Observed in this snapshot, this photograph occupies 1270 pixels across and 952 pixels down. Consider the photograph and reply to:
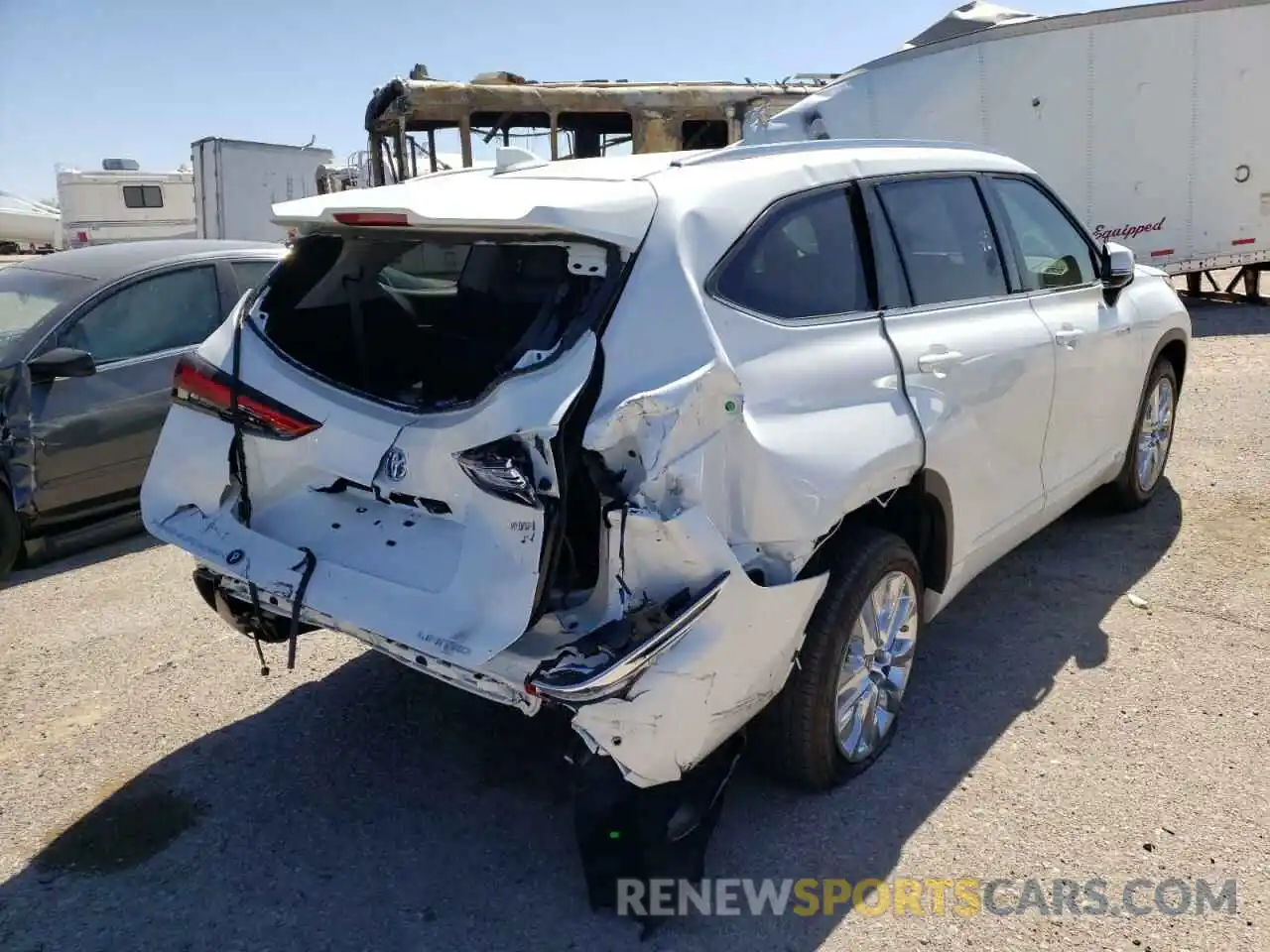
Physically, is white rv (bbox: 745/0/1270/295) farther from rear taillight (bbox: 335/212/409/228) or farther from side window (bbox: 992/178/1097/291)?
rear taillight (bbox: 335/212/409/228)

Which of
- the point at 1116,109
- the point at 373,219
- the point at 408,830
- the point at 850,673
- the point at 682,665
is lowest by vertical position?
the point at 408,830

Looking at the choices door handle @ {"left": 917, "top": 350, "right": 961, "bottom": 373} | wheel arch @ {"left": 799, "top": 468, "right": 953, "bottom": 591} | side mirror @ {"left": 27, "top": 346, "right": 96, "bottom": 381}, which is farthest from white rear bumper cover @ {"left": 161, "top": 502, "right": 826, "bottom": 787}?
side mirror @ {"left": 27, "top": 346, "right": 96, "bottom": 381}

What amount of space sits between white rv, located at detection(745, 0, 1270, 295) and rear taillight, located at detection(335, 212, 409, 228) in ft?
31.4

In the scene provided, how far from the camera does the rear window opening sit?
3.37 m

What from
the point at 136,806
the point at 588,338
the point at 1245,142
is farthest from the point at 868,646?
the point at 1245,142

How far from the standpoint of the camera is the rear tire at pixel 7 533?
5.19 meters

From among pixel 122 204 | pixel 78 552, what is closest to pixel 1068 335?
pixel 78 552

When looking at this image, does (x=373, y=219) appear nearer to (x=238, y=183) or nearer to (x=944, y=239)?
(x=944, y=239)

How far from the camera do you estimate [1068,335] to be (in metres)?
4.21

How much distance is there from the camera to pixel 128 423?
5.58 m

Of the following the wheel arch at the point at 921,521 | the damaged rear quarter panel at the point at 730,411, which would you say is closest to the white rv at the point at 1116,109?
the wheel arch at the point at 921,521

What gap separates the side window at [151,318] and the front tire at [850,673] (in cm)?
435

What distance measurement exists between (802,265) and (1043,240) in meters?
1.87

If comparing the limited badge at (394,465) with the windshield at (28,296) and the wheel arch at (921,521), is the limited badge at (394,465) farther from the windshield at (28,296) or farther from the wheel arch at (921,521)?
the windshield at (28,296)
